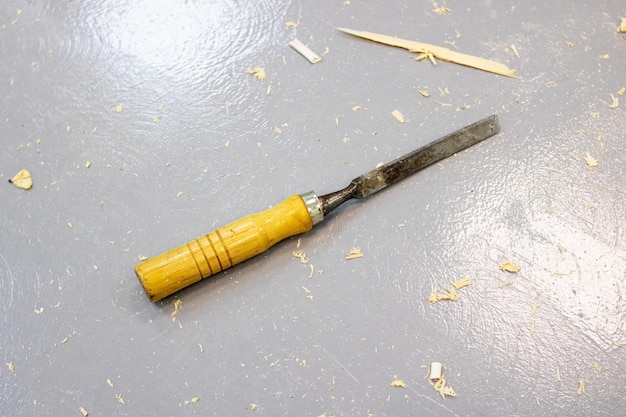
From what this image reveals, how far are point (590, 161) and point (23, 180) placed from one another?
5.37ft

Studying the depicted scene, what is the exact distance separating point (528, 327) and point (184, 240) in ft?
3.07

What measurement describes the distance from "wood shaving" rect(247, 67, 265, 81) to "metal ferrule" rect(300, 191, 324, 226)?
0.51 metres

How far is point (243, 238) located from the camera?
1.44 m

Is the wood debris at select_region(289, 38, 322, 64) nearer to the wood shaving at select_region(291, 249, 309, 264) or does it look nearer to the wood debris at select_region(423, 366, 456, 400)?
the wood shaving at select_region(291, 249, 309, 264)

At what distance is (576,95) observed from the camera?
5.75 feet

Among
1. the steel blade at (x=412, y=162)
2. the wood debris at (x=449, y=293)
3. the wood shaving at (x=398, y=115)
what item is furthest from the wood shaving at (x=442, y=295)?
the wood shaving at (x=398, y=115)

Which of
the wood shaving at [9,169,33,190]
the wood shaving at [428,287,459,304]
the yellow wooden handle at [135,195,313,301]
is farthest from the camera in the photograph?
the wood shaving at [9,169,33,190]

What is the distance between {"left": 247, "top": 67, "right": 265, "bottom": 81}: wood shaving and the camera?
1812 mm

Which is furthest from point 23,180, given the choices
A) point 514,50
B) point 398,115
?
point 514,50

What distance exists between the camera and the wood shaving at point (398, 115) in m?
1.73

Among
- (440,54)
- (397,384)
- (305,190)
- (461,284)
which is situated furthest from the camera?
(440,54)

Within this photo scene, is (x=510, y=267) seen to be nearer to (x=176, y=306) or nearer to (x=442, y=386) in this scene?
(x=442, y=386)

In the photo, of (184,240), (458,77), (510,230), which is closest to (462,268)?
(510,230)

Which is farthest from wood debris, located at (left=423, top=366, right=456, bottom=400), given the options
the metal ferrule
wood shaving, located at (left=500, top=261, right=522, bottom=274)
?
the metal ferrule
